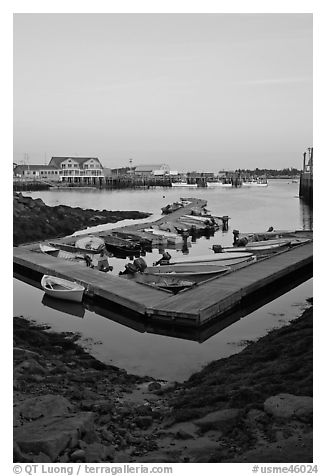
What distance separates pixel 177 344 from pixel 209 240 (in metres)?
18.1

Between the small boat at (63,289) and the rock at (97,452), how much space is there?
8.87 metres

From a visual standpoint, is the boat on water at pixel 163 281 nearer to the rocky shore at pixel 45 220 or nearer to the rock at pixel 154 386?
the rock at pixel 154 386

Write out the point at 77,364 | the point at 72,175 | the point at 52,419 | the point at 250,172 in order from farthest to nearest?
the point at 250,172
the point at 72,175
the point at 77,364
the point at 52,419

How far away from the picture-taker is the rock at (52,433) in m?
4.99

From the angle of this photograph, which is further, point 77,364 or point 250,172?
point 250,172

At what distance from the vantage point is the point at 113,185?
102375 millimetres

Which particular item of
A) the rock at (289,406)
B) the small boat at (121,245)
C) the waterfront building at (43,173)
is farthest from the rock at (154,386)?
the waterfront building at (43,173)

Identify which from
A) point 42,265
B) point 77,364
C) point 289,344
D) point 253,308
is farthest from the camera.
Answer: point 42,265

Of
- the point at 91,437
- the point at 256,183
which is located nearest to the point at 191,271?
the point at 91,437

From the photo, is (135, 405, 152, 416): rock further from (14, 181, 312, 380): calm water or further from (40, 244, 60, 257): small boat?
(40, 244, 60, 257): small boat

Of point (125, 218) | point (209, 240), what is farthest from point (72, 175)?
point (209, 240)
